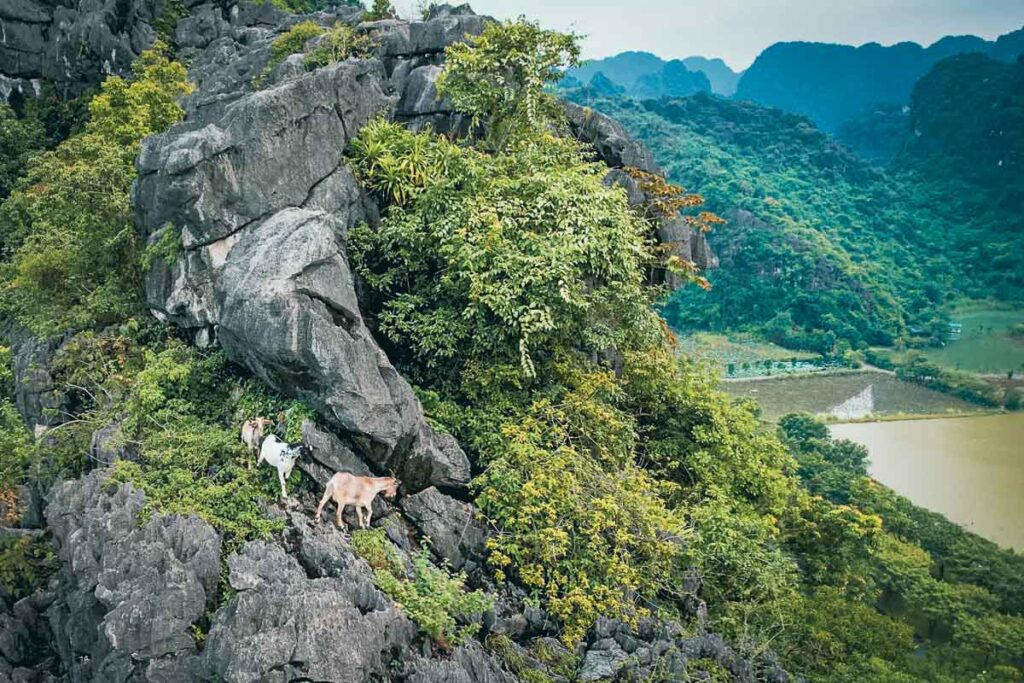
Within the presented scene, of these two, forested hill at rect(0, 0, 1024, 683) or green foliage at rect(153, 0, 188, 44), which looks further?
A: green foliage at rect(153, 0, 188, 44)

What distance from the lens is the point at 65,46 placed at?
2666cm

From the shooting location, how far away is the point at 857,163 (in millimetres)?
77188

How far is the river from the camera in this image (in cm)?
2700

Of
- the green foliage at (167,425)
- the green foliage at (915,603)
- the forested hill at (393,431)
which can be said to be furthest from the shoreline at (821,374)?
the green foliage at (167,425)

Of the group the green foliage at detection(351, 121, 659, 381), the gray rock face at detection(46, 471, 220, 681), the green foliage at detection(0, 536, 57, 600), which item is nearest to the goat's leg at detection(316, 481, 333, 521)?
the gray rock face at detection(46, 471, 220, 681)

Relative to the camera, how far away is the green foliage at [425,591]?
22.5 feet

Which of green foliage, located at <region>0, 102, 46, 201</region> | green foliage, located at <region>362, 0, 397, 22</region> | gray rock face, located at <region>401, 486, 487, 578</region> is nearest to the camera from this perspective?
gray rock face, located at <region>401, 486, 487, 578</region>

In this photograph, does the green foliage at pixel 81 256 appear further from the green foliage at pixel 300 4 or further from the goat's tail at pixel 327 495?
the green foliage at pixel 300 4

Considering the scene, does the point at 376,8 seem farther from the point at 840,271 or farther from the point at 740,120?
the point at 740,120

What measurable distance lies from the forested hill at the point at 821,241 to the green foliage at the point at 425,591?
189 feet

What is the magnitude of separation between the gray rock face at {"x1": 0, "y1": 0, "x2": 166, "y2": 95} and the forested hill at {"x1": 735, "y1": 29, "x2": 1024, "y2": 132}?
143602mm

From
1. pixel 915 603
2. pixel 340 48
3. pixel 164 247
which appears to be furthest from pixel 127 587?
pixel 915 603

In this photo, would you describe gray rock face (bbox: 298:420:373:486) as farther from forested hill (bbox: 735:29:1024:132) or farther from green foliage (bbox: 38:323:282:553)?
Answer: forested hill (bbox: 735:29:1024:132)

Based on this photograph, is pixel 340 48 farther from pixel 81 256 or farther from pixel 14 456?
pixel 14 456
